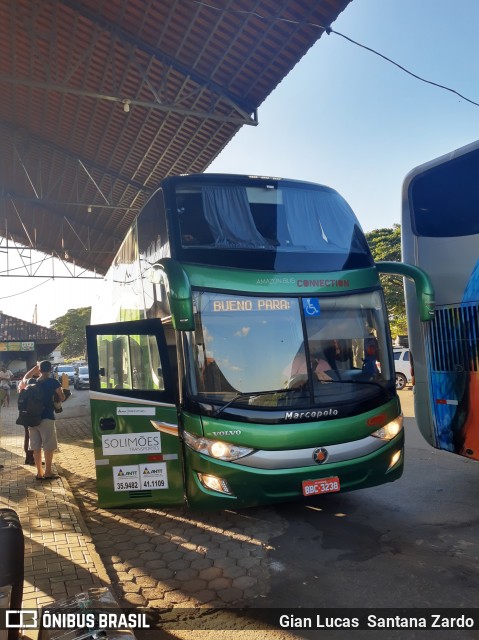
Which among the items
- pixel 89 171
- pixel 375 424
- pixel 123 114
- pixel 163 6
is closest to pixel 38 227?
pixel 89 171

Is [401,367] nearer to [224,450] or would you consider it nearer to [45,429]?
[45,429]

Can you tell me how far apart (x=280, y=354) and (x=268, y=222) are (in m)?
1.63

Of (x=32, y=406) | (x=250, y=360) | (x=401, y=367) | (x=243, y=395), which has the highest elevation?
(x=250, y=360)

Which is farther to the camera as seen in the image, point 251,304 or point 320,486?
point 251,304

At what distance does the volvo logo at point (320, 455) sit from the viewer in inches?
180

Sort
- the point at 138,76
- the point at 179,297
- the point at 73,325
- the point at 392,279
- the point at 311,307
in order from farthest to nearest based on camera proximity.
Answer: the point at 73,325 → the point at 392,279 → the point at 138,76 → the point at 311,307 → the point at 179,297

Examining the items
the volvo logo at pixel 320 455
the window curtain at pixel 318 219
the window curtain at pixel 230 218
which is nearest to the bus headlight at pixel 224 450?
the volvo logo at pixel 320 455

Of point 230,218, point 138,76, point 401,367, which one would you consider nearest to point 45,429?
point 230,218

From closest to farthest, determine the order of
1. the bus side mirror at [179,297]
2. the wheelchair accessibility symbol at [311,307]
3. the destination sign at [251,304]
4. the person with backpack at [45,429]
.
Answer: the bus side mirror at [179,297], the destination sign at [251,304], the wheelchair accessibility symbol at [311,307], the person with backpack at [45,429]

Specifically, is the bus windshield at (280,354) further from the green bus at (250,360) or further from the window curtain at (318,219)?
the window curtain at (318,219)

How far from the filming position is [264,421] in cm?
448

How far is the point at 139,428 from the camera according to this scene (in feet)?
16.8

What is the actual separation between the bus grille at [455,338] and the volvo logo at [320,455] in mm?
1923

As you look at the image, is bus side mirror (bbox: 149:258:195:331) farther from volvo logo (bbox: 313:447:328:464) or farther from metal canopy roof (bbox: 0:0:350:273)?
metal canopy roof (bbox: 0:0:350:273)
